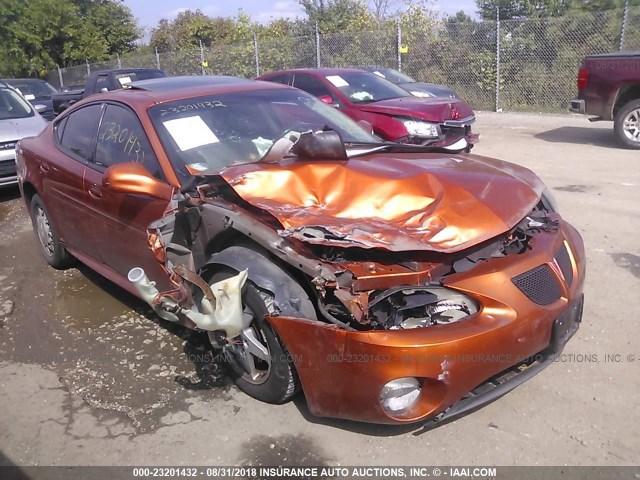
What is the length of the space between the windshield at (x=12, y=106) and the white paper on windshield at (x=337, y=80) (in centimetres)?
478

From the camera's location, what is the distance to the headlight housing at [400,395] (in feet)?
8.52

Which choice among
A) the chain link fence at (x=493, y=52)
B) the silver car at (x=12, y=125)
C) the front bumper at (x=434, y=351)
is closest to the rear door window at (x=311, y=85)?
the silver car at (x=12, y=125)

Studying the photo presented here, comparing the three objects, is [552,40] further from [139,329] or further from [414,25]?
[139,329]

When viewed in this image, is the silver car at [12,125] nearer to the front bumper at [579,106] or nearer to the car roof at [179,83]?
the car roof at [179,83]

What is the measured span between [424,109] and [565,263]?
17.6 feet

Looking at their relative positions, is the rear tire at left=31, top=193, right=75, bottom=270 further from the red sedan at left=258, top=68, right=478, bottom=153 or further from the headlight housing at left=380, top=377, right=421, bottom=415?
the red sedan at left=258, top=68, right=478, bottom=153

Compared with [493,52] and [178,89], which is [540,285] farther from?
[493,52]

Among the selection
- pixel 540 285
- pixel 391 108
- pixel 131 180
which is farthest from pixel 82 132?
pixel 391 108

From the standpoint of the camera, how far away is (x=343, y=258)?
2.78m

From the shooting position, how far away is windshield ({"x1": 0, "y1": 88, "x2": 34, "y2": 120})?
9.21 metres

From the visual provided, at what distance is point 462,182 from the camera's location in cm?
314

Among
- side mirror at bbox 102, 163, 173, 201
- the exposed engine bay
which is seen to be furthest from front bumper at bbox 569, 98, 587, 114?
side mirror at bbox 102, 163, 173, 201

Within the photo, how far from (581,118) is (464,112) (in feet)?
21.6

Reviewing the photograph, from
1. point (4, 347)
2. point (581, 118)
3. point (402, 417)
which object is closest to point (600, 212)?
point (402, 417)
